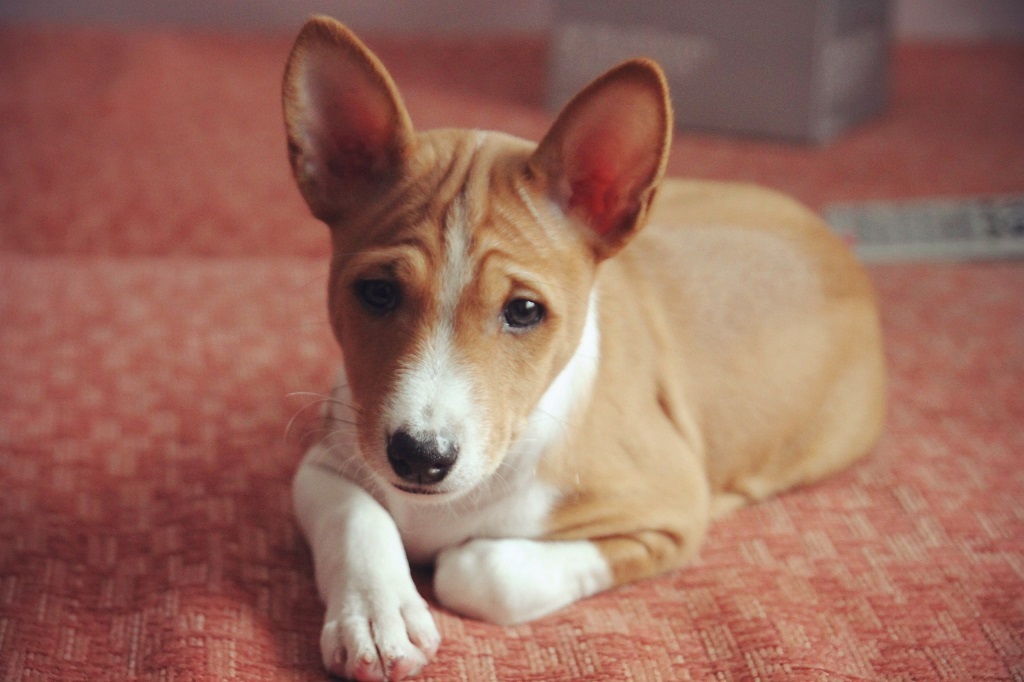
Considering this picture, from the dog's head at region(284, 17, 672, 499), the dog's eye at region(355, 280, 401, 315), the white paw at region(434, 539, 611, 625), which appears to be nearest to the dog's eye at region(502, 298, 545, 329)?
the dog's head at region(284, 17, 672, 499)

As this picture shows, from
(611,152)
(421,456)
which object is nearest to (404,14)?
(611,152)

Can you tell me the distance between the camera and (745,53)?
15.3 feet

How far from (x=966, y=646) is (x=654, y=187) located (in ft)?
3.15

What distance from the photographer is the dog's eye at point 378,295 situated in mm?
1877

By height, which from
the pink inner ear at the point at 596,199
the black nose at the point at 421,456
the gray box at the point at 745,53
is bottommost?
the gray box at the point at 745,53

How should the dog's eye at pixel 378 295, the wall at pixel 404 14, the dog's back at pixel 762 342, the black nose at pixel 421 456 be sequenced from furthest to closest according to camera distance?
the wall at pixel 404 14 → the dog's back at pixel 762 342 → the dog's eye at pixel 378 295 → the black nose at pixel 421 456

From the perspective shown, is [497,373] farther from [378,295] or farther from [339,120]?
[339,120]

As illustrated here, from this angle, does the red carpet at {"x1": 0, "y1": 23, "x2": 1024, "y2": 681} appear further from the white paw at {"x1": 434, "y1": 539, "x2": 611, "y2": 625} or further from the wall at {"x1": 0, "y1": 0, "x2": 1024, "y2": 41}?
the wall at {"x1": 0, "y1": 0, "x2": 1024, "y2": 41}

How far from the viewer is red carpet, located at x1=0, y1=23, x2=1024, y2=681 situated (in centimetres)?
196

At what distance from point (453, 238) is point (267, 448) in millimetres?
957

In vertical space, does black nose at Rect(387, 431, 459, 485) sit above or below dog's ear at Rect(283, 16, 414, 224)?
below

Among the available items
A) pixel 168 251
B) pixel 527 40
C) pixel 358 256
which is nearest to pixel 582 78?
pixel 527 40

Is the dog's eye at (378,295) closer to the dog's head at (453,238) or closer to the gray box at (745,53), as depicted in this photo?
the dog's head at (453,238)

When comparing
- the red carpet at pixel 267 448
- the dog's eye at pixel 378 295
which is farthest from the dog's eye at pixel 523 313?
the red carpet at pixel 267 448
